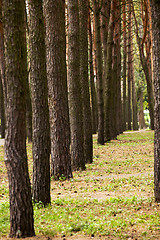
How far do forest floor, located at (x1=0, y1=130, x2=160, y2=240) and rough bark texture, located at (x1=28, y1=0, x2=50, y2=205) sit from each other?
1.55ft

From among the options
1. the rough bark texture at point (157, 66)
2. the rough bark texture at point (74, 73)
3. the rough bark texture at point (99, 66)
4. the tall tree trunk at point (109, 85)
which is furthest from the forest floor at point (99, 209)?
the tall tree trunk at point (109, 85)

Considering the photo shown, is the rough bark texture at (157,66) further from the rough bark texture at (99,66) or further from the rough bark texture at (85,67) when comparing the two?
the rough bark texture at (99,66)

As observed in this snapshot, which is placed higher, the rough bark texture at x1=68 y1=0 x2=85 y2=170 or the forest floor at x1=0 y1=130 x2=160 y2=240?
the rough bark texture at x1=68 y1=0 x2=85 y2=170

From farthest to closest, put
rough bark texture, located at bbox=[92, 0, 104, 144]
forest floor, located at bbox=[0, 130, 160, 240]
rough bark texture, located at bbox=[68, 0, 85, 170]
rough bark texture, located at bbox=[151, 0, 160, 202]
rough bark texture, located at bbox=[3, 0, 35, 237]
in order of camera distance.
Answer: rough bark texture, located at bbox=[92, 0, 104, 144]
rough bark texture, located at bbox=[68, 0, 85, 170]
rough bark texture, located at bbox=[151, 0, 160, 202]
forest floor, located at bbox=[0, 130, 160, 240]
rough bark texture, located at bbox=[3, 0, 35, 237]

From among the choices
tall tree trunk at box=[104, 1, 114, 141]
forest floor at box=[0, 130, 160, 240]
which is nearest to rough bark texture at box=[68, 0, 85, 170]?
forest floor at box=[0, 130, 160, 240]

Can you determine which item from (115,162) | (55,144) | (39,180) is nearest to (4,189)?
(55,144)

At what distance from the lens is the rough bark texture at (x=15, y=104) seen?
5191 mm

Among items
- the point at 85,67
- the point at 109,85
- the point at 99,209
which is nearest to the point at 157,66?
the point at 99,209

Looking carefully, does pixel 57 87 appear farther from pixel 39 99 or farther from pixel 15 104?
pixel 15 104

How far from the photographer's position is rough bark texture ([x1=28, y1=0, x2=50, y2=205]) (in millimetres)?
7457

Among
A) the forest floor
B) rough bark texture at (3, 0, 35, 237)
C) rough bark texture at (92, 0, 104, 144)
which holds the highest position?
rough bark texture at (92, 0, 104, 144)

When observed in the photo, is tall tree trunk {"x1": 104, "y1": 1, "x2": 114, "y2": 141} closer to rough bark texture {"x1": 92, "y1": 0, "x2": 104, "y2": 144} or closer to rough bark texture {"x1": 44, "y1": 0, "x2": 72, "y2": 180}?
rough bark texture {"x1": 92, "y1": 0, "x2": 104, "y2": 144}

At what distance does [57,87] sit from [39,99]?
2900mm

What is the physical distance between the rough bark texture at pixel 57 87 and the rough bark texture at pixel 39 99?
2.70m
